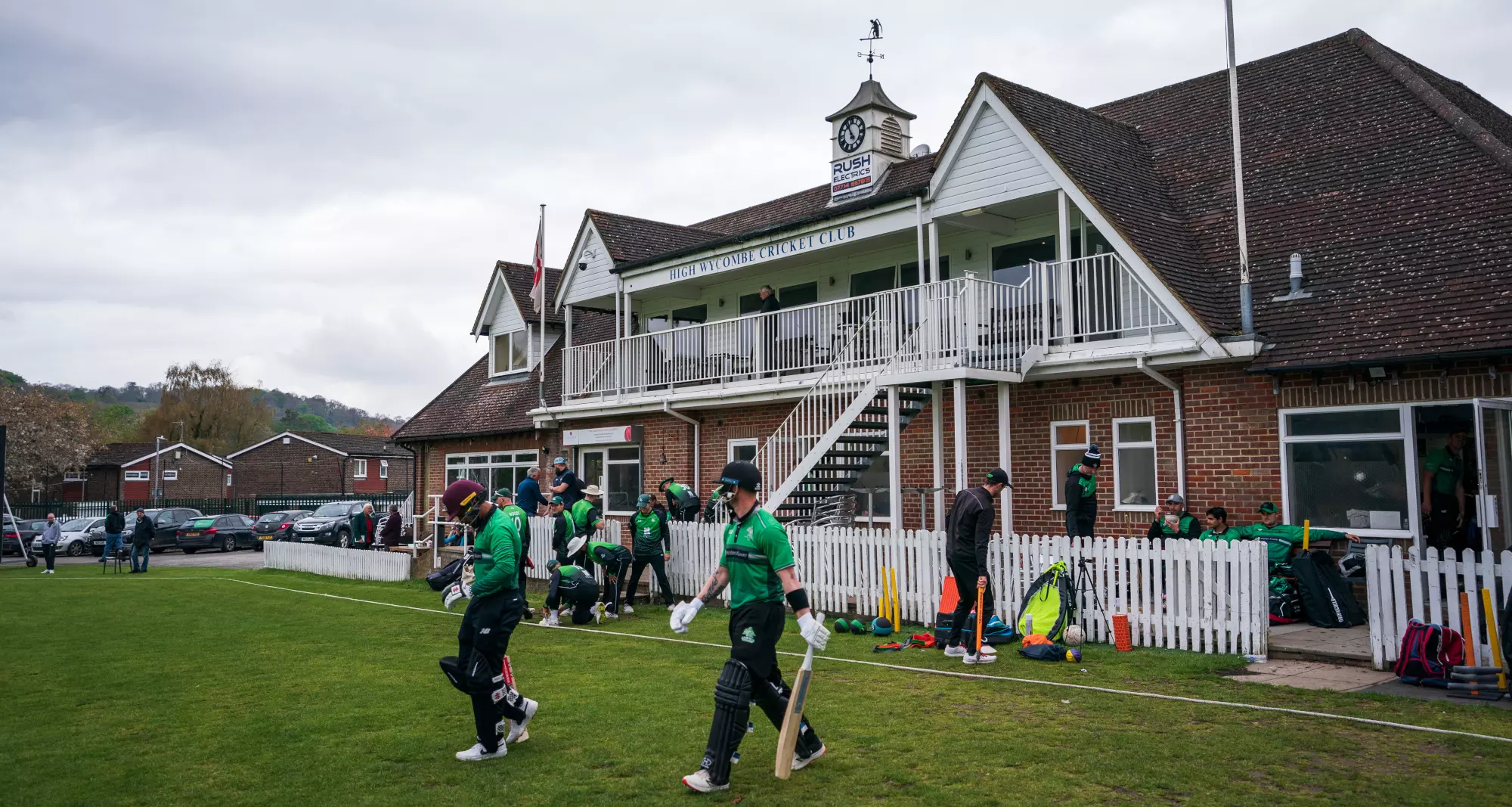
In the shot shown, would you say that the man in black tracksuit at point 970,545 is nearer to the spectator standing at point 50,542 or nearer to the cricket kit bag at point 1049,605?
the cricket kit bag at point 1049,605

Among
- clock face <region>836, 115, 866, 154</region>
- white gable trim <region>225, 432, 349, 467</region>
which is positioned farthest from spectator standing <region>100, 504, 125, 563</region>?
white gable trim <region>225, 432, 349, 467</region>

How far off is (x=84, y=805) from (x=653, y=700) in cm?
383

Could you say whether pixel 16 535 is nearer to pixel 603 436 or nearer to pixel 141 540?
pixel 141 540

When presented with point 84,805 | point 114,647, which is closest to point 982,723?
point 84,805

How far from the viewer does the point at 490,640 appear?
6.64 metres

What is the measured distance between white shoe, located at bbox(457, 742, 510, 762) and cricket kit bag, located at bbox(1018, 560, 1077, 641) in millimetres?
5699

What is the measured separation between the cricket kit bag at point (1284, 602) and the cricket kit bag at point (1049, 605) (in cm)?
231

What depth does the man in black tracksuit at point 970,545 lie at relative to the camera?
10094 millimetres

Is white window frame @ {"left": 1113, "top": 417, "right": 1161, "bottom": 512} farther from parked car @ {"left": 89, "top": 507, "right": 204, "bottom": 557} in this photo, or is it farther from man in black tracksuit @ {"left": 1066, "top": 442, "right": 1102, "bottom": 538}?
parked car @ {"left": 89, "top": 507, "right": 204, "bottom": 557}

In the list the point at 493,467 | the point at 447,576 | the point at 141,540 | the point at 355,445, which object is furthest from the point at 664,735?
the point at 355,445

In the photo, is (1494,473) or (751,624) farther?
(1494,473)

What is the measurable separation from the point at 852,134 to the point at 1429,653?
572 inches

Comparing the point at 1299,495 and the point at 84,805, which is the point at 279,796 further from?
the point at 1299,495

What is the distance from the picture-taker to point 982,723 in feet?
23.9
